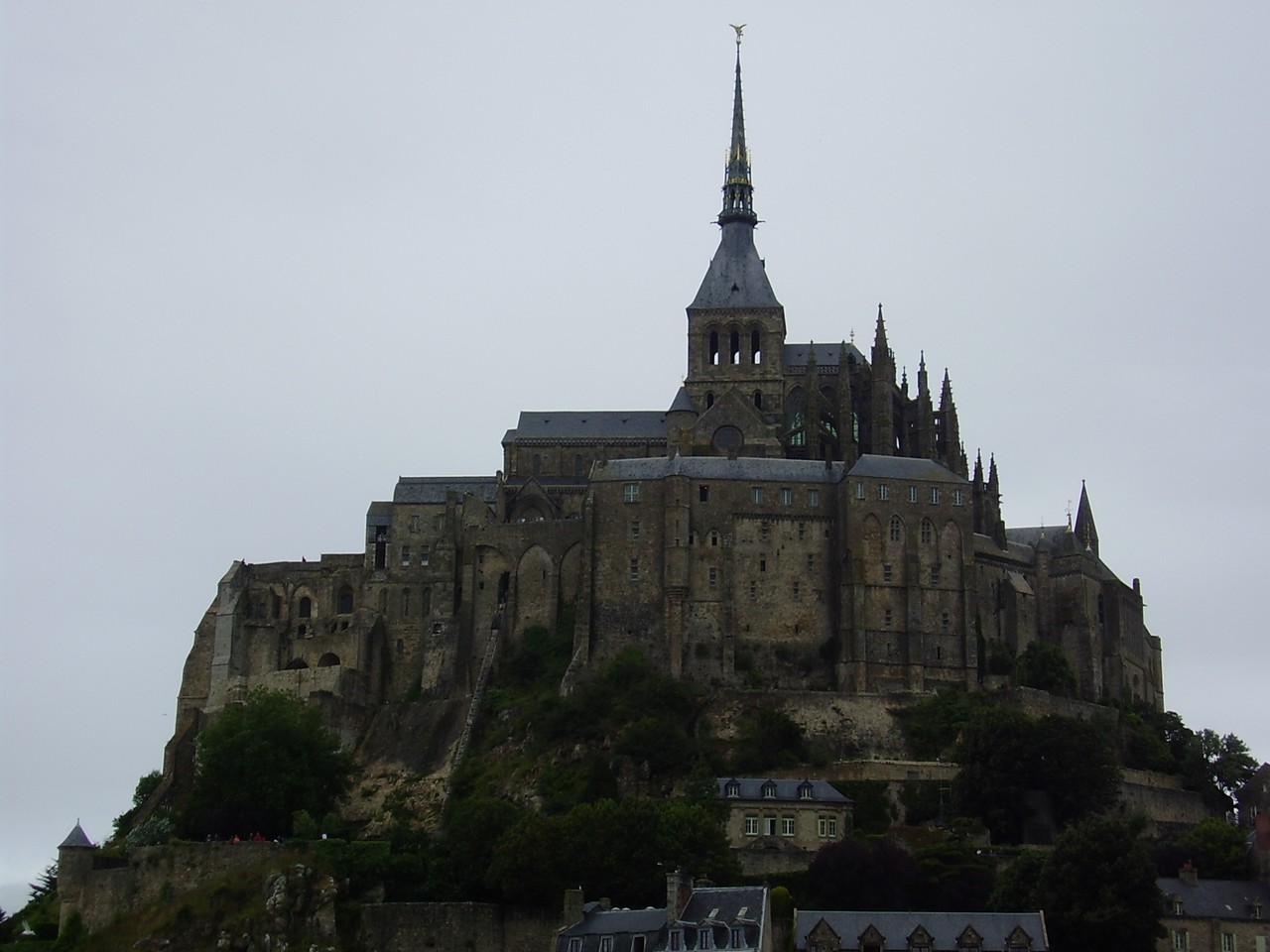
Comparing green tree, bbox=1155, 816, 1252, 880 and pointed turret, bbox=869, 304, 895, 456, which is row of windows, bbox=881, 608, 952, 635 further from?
green tree, bbox=1155, 816, 1252, 880

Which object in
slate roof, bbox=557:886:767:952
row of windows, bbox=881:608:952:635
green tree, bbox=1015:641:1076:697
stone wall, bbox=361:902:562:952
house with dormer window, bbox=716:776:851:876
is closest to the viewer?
slate roof, bbox=557:886:767:952

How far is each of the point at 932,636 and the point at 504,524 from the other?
22.1 m

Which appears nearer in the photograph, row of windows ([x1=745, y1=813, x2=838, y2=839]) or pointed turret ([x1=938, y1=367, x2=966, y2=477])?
row of windows ([x1=745, y1=813, x2=838, y2=839])

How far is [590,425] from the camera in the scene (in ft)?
404

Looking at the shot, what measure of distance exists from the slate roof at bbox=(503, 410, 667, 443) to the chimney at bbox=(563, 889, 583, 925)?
45.8 meters

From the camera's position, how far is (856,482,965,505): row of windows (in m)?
106

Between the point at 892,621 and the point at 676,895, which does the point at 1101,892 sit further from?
the point at 892,621

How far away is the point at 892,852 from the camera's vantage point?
83.1 metres

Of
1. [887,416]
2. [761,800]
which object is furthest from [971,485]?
[761,800]

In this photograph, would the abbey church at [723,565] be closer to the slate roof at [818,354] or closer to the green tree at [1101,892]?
the slate roof at [818,354]

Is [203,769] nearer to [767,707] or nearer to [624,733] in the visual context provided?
[624,733]

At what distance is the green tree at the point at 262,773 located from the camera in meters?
93.0

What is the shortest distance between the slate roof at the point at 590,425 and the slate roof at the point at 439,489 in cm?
529

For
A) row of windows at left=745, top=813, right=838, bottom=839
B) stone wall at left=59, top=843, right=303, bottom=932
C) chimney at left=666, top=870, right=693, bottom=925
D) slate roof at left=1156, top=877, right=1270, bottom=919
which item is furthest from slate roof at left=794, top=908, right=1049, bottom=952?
stone wall at left=59, top=843, right=303, bottom=932
